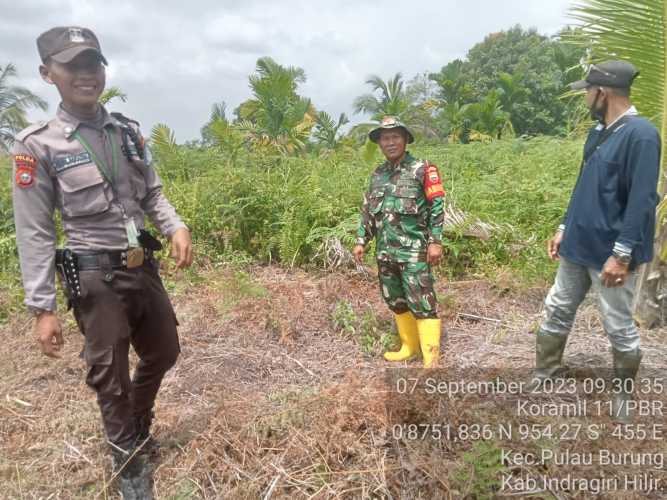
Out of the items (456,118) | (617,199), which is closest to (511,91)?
(456,118)

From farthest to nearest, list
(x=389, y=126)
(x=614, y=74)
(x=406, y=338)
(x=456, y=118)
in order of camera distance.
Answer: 1. (x=456, y=118)
2. (x=406, y=338)
3. (x=389, y=126)
4. (x=614, y=74)

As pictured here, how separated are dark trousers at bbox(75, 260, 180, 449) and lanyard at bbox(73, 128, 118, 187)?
42 centimetres

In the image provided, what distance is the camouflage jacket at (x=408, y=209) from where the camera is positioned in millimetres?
3279

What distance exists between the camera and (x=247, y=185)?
6.11 meters

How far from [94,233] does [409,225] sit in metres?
1.96

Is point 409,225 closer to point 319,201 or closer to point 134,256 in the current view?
point 134,256

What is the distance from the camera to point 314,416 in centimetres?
257

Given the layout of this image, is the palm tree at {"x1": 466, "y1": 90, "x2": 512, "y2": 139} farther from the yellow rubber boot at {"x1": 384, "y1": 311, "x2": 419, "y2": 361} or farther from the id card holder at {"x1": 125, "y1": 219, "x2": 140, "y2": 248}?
the id card holder at {"x1": 125, "y1": 219, "x2": 140, "y2": 248}

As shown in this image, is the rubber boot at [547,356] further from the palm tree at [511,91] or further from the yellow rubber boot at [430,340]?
the palm tree at [511,91]

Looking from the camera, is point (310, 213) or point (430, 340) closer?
point (430, 340)

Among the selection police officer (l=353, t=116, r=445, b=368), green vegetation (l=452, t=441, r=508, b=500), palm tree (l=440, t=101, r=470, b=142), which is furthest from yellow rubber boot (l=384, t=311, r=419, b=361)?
palm tree (l=440, t=101, r=470, b=142)

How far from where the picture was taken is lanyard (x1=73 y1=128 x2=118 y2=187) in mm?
2137

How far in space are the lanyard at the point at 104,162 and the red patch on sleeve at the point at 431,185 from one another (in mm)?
1923

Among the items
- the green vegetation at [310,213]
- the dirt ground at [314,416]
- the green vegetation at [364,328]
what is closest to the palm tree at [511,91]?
the green vegetation at [310,213]
